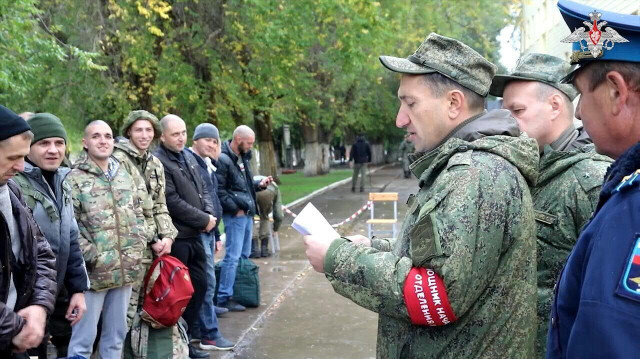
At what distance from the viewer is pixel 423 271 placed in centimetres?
193

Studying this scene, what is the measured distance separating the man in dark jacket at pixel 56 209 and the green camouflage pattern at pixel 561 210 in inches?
114

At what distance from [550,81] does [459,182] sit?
1.47m

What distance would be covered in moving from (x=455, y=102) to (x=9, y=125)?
2.11 m

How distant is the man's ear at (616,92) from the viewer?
1386 millimetres

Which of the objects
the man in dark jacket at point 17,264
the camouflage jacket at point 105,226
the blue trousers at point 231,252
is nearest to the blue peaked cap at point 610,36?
the man in dark jacket at point 17,264

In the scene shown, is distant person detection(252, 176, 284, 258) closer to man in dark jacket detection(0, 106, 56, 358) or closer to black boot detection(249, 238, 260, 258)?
black boot detection(249, 238, 260, 258)

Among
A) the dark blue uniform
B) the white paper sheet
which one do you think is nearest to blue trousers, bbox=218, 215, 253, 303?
the white paper sheet

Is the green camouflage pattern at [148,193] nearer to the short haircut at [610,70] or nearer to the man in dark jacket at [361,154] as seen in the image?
the short haircut at [610,70]

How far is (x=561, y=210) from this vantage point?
283 centimetres

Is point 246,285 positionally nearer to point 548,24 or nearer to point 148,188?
point 148,188

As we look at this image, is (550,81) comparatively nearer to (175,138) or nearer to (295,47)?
(175,138)

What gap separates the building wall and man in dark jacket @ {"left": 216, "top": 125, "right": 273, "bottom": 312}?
28.4 feet

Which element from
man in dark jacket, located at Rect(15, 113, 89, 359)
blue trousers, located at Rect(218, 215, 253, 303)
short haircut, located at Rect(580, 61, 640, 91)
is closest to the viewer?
short haircut, located at Rect(580, 61, 640, 91)

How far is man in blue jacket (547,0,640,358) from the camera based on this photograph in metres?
1.19
